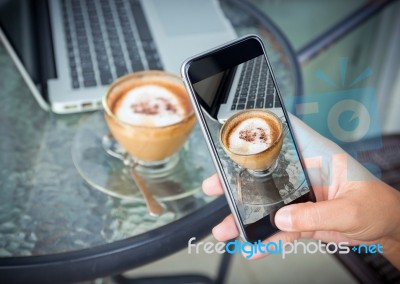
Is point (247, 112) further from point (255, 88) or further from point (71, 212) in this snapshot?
point (71, 212)

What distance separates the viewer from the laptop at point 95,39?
551 millimetres

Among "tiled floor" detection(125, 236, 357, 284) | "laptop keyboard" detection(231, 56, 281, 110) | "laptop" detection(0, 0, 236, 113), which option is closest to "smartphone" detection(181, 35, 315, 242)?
"laptop keyboard" detection(231, 56, 281, 110)

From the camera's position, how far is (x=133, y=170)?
0.48 meters

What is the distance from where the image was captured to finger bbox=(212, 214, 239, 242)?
435mm

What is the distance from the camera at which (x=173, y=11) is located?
0.68 m

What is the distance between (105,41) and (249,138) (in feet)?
1.03

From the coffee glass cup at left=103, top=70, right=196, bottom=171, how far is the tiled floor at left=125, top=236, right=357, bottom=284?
1.19 feet

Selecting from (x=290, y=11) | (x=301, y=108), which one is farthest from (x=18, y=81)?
(x=290, y=11)

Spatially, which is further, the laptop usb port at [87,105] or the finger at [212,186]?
the laptop usb port at [87,105]

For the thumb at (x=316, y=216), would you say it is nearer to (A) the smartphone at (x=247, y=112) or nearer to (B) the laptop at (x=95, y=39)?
(A) the smartphone at (x=247, y=112)

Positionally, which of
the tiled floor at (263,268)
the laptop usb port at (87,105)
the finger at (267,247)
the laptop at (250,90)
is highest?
the laptop at (250,90)

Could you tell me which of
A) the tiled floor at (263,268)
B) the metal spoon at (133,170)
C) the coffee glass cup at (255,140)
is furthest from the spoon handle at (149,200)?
the tiled floor at (263,268)

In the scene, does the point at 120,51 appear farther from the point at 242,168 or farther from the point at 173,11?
the point at 242,168

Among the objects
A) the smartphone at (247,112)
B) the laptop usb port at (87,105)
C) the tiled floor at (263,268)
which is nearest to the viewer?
the smartphone at (247,112)
